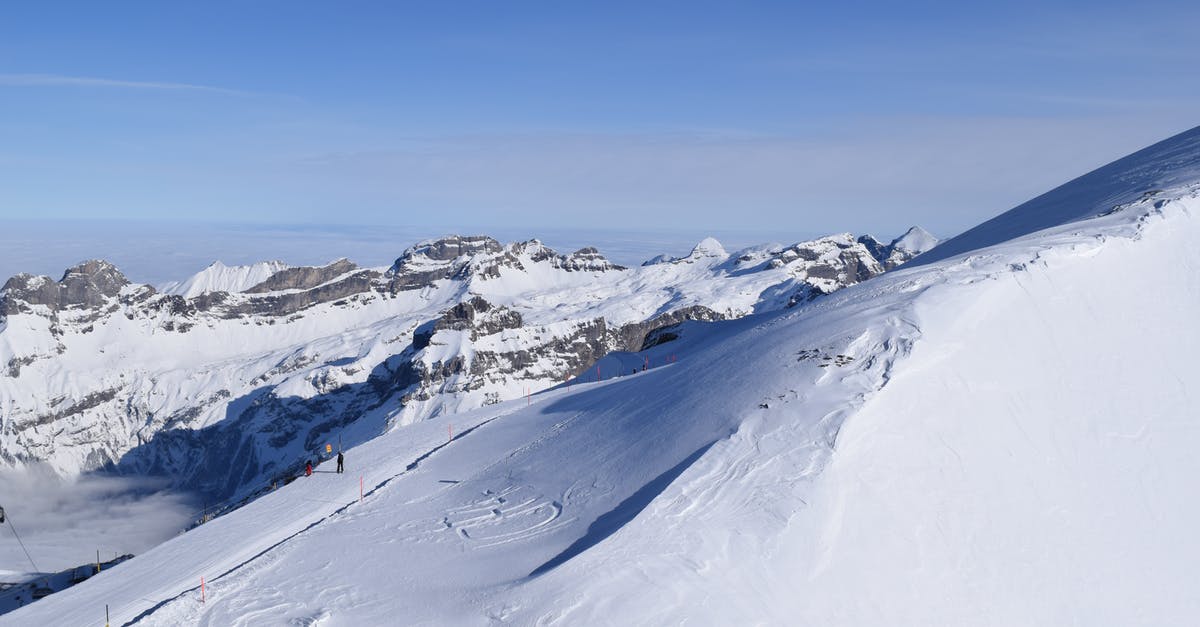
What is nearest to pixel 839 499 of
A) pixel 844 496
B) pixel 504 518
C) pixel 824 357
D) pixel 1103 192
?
pixel 844 496

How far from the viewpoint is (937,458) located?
20594mm

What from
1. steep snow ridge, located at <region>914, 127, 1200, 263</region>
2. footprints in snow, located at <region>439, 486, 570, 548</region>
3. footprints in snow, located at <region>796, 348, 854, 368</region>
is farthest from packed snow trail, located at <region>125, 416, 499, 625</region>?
steep snow ridge, located at <region>914, 127, 1200, 263</region>

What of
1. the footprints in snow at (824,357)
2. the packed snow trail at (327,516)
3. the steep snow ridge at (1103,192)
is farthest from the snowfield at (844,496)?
the steep snow ridge at (1103,192)

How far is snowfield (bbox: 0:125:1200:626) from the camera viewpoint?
18.0m

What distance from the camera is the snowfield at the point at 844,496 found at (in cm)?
1800

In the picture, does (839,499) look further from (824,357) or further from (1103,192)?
(1103,192)

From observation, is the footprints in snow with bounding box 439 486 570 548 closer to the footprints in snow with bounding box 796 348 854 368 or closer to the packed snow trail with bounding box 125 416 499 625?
the packed snow trail with bounding box 125 416 499 625

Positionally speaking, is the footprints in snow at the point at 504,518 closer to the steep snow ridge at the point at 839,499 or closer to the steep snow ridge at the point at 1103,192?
the steep snow ridge at the point at 839,499

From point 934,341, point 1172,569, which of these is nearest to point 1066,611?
point 1172,569

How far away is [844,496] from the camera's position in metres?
19.5

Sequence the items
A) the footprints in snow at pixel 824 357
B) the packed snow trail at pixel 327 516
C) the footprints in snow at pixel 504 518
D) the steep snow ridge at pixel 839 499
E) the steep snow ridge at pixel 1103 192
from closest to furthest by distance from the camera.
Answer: the steep snow ridge at pixel 839 499 → the packed snow trail at pixel 327 516 → the footprints in snow at pixel 504 518 → the footprints in snow at pixel 824 357 → the steep snow ridge at pixel 1103 192

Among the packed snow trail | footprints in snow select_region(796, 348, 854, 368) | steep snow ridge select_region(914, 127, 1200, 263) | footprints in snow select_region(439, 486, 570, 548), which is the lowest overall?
the packed snow trail

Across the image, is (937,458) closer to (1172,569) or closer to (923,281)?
(1172,569)

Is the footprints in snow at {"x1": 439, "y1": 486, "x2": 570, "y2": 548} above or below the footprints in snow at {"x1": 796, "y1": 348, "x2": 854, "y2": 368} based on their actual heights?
below
